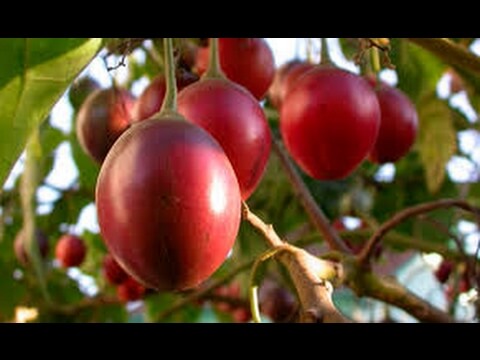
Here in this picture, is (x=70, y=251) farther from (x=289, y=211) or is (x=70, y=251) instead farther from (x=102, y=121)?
(x=102, y=121)

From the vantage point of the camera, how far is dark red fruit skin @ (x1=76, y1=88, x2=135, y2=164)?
863 millimetres

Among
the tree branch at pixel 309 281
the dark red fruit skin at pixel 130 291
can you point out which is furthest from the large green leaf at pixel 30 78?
the dark red fruit skin at pixel 130 291

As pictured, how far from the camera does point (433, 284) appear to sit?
2.47m

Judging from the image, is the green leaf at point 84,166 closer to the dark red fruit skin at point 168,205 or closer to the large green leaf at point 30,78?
the large green leaf at point 30,78

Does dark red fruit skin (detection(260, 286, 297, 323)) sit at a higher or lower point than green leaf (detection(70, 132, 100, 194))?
lower

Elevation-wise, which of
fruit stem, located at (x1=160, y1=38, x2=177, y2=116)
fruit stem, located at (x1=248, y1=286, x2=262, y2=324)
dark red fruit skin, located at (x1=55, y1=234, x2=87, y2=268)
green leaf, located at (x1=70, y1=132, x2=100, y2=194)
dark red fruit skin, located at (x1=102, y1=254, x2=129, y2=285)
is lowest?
dark red fruit skin, located at (x1=55, y1=234, x2=87, y2=268)

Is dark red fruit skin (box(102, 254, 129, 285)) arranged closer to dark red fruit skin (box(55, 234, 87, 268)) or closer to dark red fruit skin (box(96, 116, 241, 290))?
dark red fruit skin (box(55, 234, 87, 268))

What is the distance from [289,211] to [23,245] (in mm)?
541

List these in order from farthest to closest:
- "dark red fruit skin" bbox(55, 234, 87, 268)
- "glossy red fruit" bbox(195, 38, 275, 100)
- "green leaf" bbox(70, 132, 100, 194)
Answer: "dark red fruit skin" bbox(55, 234, 87, 268) < "green leaf" bbox(70, 132, 100, 194) < "glossy red fruit" bbox(195, 38, 275, 100)

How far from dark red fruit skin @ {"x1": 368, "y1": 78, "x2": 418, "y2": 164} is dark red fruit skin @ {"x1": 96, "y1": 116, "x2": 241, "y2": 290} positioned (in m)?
0.47

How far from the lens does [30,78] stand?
1.91 ft

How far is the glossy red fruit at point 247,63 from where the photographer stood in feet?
2.68

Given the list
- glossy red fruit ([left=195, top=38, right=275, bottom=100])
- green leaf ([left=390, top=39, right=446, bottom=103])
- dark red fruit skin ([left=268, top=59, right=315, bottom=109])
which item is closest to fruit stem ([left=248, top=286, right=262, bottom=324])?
glossy red fruit ([left=195, top=38, right=275, bottom=100])
